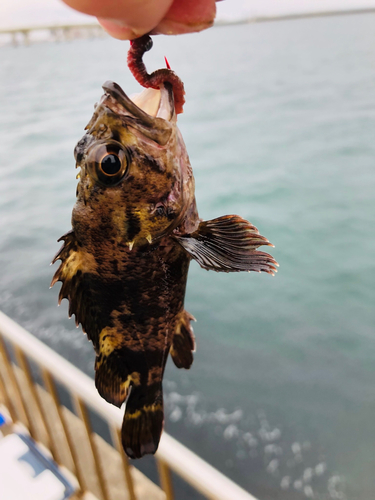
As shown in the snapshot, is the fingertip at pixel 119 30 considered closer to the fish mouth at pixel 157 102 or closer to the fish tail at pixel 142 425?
the fish mouth at pixel 157 102

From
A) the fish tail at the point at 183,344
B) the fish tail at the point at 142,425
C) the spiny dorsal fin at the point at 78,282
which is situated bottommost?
the fish tail at the point at 142,425

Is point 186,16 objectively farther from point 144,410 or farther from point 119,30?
point 144,410

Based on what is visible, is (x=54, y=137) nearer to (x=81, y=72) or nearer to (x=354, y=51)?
(x=81, y=72)

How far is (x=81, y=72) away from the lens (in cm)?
1080

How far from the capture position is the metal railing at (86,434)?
149 centimetres

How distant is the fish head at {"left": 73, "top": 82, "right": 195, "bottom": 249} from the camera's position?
693 millimetres

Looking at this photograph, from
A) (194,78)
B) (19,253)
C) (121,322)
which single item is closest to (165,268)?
(121,322)

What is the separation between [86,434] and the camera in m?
2.28

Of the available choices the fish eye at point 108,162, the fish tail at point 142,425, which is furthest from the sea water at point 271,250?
the fish tail at point 142,425

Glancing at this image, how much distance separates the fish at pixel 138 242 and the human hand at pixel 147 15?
0.05 m

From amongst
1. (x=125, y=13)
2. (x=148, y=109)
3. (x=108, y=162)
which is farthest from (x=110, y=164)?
(x=125, y=13)

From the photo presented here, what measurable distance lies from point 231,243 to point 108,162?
0.27 metres

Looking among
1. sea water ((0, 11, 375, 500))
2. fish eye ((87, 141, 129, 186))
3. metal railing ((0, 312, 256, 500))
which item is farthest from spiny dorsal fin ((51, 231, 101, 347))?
sea water ((0, 11, 375, 500))

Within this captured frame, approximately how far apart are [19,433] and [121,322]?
101 inches
